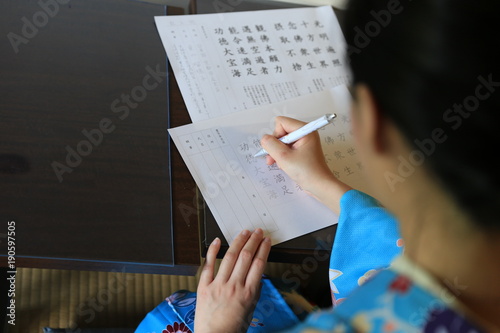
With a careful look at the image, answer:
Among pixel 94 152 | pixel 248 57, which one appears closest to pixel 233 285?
pixel 94 152

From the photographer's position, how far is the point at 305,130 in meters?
0.72

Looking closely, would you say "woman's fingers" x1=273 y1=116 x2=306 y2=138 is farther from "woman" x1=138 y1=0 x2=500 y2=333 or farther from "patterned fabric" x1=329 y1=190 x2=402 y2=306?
"woman" x1=138 y1=0 x2=500 y2=333

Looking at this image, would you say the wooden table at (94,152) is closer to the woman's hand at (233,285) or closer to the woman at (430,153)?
the woman's hand at (233,285)

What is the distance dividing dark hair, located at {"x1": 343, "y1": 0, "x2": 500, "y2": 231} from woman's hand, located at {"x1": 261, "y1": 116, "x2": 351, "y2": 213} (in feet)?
1.17

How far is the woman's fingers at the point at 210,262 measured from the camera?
692mm

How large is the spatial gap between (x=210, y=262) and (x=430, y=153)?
1.29 ft

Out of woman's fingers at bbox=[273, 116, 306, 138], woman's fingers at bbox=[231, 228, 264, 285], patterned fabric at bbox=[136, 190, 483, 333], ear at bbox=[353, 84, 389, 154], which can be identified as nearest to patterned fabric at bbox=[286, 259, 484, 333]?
patterned fabric at bbox=[136, 190, 483, 333]

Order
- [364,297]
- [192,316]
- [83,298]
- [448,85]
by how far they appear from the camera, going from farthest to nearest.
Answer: [83,298], [192,316], [364,297], [448,85]

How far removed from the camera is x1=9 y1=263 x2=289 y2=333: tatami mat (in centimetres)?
98

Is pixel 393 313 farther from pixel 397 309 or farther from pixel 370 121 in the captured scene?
pixel 370 121

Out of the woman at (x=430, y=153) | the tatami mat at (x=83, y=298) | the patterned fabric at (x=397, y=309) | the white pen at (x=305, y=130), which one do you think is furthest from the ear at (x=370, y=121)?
the tatami mat at (x=83, y=298)

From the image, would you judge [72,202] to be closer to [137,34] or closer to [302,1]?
[137,34]

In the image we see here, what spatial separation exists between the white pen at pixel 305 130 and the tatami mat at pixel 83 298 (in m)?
0.43

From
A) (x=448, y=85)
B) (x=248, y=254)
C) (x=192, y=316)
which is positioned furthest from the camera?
(x=192, y=316)
